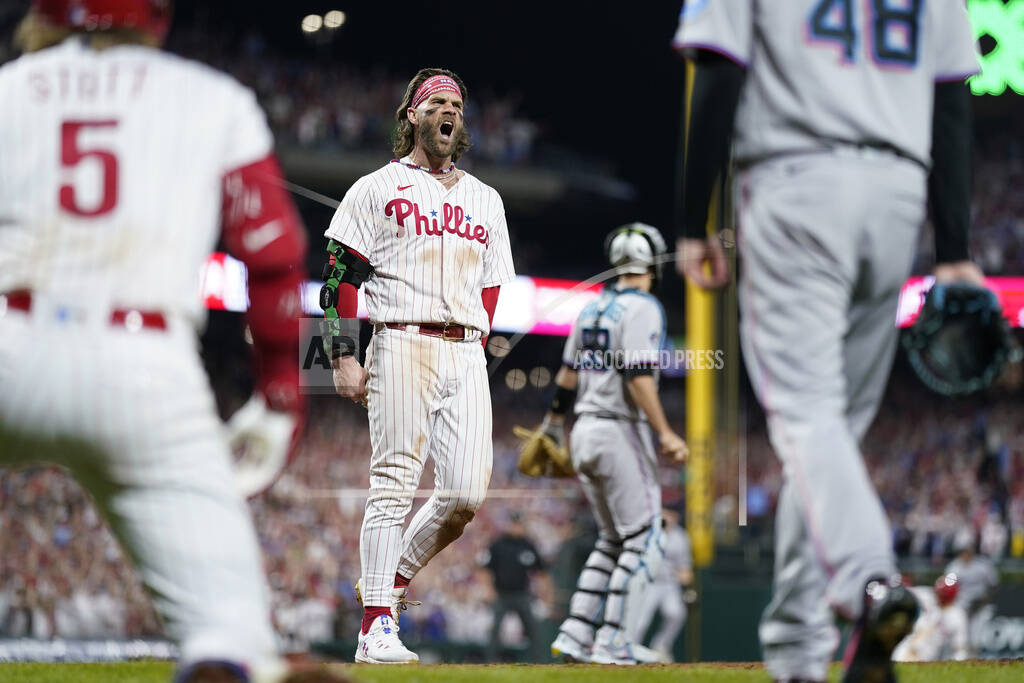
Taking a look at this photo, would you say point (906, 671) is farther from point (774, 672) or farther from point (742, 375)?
point (742, 375)

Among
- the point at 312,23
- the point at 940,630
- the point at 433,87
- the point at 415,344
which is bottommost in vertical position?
the point at 940,630

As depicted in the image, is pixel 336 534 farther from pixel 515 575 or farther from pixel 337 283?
pixel 337 283

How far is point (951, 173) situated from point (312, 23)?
794 inches

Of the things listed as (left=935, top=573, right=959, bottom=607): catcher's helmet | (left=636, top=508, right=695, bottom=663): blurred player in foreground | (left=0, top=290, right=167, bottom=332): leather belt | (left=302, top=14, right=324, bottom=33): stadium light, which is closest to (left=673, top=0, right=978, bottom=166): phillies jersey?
(left=0, top=290, right=167, bottom=332): leather belt

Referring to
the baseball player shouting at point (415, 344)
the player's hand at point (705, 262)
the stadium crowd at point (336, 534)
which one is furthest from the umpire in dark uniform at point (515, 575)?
the player's hand at point (705, 262)

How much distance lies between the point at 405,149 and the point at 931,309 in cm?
298

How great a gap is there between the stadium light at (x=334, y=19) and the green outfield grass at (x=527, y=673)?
17.0 m

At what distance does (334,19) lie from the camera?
21047 mm

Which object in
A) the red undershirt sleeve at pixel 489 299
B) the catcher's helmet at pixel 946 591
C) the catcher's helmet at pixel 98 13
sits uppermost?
the catcher's helmet at pixel 98 13

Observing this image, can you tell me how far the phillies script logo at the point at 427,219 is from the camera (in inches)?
209

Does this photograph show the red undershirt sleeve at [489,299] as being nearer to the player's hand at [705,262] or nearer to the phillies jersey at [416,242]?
the phillies jersey at [416,242]

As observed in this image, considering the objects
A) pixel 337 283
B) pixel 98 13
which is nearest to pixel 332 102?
pixel 337 283

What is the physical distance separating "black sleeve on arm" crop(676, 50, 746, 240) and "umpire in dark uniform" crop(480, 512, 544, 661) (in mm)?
9273

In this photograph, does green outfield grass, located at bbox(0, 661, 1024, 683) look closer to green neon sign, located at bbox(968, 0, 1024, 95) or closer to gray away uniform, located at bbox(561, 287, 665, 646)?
gray away uniform, located at bbox(561, 287, 665, 646)
